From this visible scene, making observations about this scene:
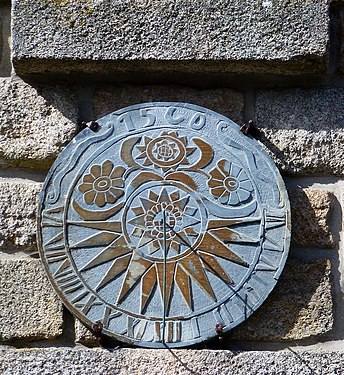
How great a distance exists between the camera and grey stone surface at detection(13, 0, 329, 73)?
283 cm

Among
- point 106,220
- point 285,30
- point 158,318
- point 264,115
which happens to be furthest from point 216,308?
point 285,30

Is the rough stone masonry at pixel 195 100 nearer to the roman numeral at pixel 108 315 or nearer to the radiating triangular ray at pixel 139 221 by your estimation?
the roman numeral at pixel 108 315

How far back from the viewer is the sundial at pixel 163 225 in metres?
2.69

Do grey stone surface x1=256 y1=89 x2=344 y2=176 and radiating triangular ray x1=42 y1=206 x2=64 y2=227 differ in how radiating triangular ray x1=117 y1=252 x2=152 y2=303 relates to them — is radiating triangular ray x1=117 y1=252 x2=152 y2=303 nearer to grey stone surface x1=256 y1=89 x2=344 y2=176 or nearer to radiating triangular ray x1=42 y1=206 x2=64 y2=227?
radiating triangular ray x1=42 y1=206 x2=64 y2=227

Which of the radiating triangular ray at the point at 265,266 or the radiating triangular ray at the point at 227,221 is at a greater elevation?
the radiating triangular ray at the point at 227,221

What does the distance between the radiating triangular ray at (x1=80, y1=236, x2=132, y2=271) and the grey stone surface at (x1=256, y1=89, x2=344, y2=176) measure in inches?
16.8

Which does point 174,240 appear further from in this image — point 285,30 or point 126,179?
point 285,30

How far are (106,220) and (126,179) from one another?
0.11 meters

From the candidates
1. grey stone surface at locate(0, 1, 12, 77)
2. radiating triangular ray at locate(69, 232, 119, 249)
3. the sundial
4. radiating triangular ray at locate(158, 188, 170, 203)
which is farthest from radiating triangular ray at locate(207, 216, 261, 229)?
grey stone surface at locate(0, 1, 12, 77)

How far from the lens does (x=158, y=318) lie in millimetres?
2678

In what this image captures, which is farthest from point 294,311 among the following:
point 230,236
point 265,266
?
point 230,236

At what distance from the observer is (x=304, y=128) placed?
2.86 m

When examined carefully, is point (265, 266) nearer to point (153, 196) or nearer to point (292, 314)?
point (292, 314)

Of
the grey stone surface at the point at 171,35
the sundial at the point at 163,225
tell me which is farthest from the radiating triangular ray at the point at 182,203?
the grey stone surface at the point at 171,35
